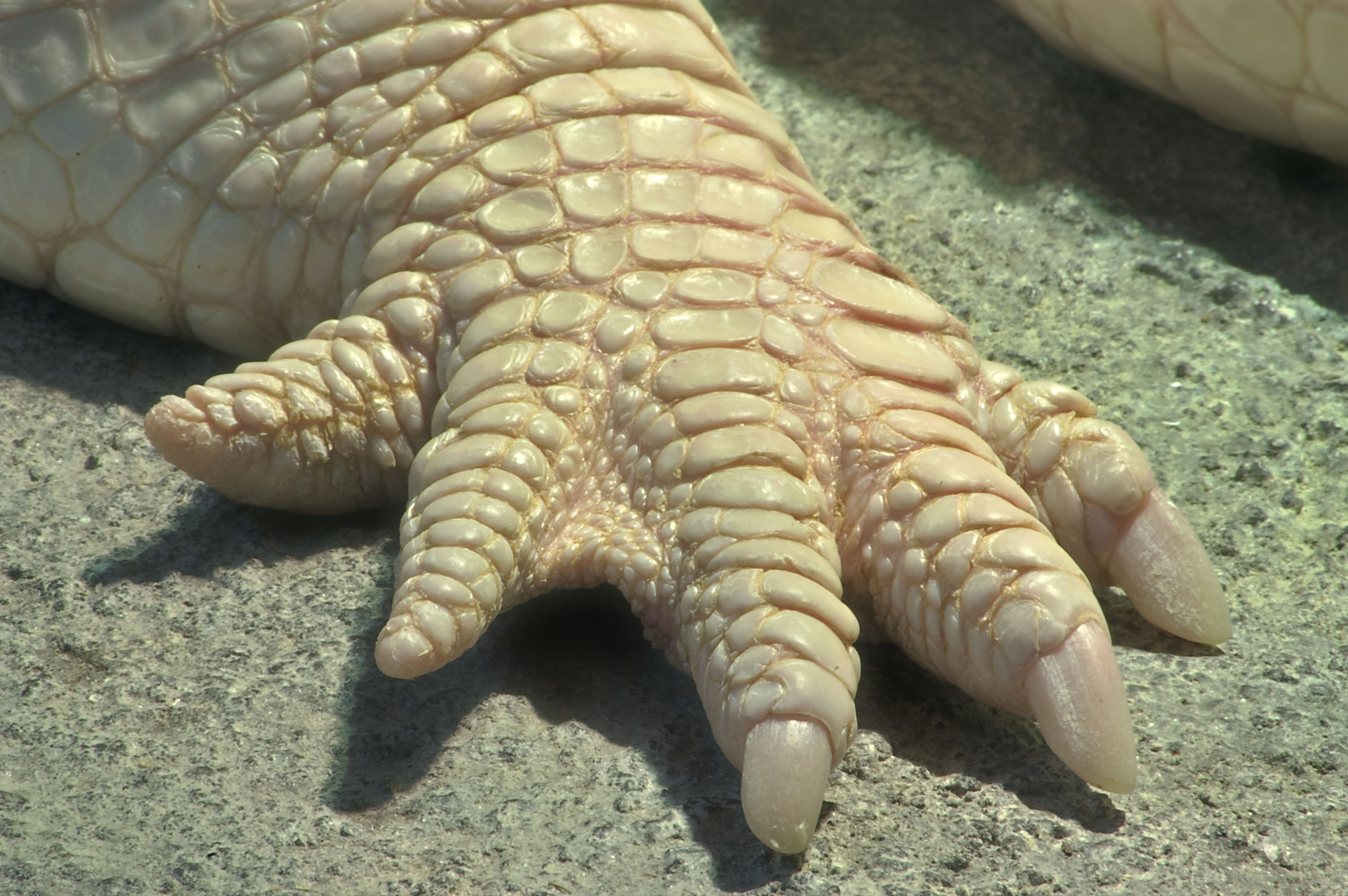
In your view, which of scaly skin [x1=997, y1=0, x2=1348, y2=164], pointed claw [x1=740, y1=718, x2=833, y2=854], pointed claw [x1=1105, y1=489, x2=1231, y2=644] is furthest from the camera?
scaly skin [x1=997, y1=0, x2=1348, y2=164]

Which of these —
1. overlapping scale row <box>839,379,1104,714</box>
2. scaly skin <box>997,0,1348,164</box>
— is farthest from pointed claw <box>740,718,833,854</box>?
scaly skin <box>997,0,1348,164</box>

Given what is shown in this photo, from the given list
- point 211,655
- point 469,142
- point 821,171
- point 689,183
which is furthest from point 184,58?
point 821,171

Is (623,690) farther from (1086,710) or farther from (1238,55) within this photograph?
(1238,55)

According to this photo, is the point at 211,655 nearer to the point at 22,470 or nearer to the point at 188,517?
the point at 188,517

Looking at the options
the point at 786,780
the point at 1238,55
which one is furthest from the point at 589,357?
the point at 1238,55

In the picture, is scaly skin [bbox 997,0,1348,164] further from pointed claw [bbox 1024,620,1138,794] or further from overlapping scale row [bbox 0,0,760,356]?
pointed claw [bbox 1024,620,1138,794]

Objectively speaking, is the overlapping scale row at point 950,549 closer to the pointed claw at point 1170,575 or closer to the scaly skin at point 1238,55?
the pointed claw at point 1170,575
